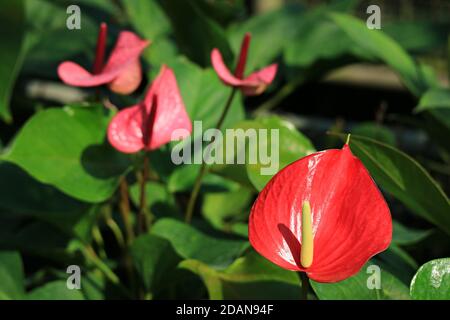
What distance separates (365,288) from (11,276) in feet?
1.00

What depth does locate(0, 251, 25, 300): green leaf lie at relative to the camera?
2.13ft

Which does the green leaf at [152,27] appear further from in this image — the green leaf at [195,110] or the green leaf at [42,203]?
the green leaf at [42,203]

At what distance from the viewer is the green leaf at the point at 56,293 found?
2.09 feet

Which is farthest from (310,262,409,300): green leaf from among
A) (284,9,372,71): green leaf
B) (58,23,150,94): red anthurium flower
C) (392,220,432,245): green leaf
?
(284,9,372,71): green leaf

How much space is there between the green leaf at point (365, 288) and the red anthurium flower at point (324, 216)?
0.21 ft

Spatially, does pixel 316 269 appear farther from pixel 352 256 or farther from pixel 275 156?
pixel 275 156

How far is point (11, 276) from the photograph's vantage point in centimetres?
68

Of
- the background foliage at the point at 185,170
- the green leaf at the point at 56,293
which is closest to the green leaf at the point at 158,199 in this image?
the background foliage at the point at 185,170

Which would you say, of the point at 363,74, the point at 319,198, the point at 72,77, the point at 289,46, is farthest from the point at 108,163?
the point at 363,74

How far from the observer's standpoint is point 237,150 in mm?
643

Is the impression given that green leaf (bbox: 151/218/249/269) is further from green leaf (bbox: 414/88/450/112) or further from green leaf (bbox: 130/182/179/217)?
green leaf (bbox: 414/88/450/112)

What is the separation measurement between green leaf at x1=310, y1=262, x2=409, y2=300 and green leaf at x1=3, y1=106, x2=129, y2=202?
188mm

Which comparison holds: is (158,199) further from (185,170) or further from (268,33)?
(268,33)

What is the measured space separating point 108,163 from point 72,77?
0.25ft
